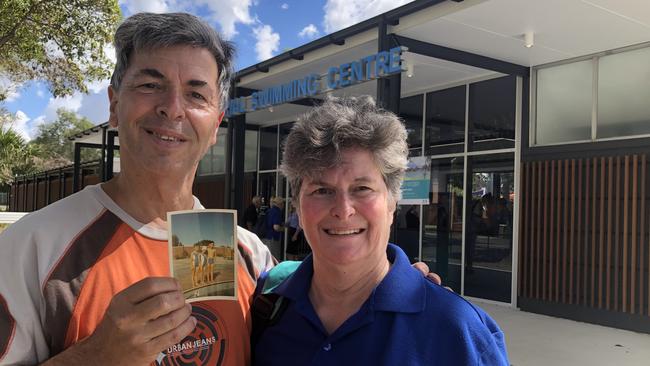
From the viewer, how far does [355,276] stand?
1697 mm

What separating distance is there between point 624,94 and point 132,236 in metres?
7.52

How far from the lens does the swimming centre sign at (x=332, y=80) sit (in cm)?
630

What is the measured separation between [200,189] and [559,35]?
38.4 ft

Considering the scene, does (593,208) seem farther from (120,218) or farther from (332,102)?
(120,218)

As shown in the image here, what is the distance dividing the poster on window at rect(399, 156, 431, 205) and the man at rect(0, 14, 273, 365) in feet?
18.0

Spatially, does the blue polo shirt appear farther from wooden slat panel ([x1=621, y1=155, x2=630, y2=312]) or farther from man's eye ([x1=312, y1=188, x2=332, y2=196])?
wooden slat panel ([x1=621, y1=155, x2=630, y2=312])

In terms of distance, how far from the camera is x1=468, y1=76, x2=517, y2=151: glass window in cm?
834

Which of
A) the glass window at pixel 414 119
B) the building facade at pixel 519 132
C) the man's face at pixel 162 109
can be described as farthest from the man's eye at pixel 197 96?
the glass window at pixel 414 119

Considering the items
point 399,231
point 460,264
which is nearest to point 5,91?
point 399,231

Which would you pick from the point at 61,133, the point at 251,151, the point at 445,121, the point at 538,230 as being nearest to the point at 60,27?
the point at 251,151

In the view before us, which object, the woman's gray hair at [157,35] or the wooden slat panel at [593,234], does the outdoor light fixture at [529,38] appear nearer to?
the wooden slat panel at [593,234]

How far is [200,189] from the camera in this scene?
15.8 m

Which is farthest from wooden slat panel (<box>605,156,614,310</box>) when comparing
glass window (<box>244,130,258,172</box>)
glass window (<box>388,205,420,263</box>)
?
glass window (<box>244,130,258,172</box>)

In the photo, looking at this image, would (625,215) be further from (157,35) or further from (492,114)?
(157,35)
